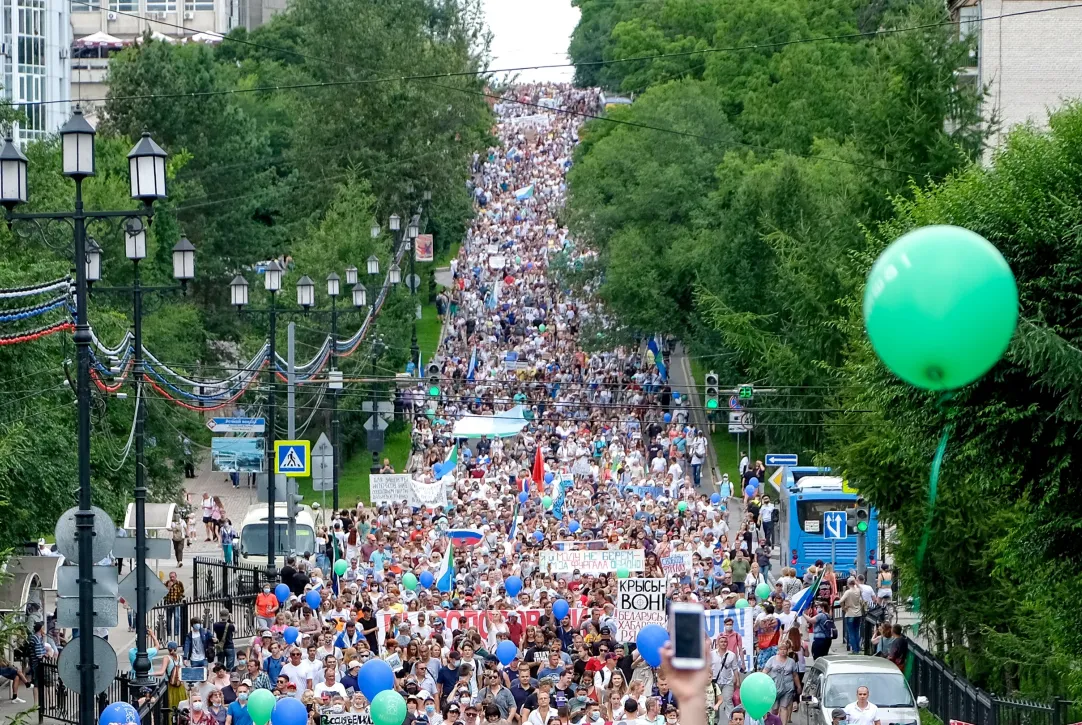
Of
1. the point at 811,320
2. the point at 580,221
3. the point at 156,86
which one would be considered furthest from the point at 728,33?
the point at 811,320

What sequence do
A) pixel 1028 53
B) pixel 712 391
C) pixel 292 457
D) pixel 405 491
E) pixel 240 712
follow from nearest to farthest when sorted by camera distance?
pixel 240 712 < pixel 292 457 < pixel 405 491 < pixel 712 391 < pixel 1028 53

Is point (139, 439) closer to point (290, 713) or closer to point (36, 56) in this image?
point (290, 713)

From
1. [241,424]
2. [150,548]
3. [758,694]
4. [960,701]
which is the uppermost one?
[241,424]

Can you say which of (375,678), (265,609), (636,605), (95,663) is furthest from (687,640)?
(265,609)

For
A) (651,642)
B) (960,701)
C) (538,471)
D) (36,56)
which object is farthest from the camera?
(36,56)

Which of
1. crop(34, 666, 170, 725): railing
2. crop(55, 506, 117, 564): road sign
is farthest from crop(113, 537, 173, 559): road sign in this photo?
crop(55, 506, 117, 564): road sign

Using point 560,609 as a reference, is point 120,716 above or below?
below
